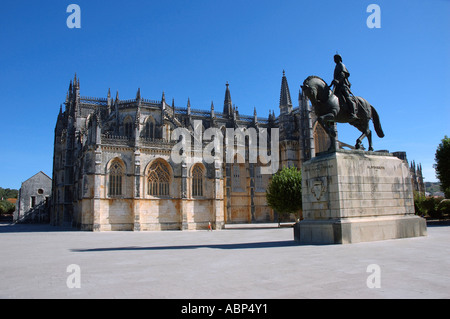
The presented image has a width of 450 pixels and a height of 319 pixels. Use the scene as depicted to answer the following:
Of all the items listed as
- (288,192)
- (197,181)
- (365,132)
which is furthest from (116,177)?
(365,132)

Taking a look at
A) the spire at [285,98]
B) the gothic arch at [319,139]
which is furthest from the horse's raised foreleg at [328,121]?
the spire at [285,98]

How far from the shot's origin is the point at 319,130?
167 feet

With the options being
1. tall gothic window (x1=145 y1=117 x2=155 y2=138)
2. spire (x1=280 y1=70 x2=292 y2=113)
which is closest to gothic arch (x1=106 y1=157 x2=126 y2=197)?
tall gothic window (x1=145 y1=117 x2=155 y2=138)

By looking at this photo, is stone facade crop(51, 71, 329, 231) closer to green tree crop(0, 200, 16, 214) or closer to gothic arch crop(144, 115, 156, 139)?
gothic arch crop(144, 115, 156, 139)

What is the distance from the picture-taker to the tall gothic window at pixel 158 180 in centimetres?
3136

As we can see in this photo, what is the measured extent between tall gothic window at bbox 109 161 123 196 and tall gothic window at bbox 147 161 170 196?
258cm

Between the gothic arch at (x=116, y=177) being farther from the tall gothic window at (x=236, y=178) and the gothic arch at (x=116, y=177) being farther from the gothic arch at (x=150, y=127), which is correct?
the tall gothic window at (x=236, y=178)

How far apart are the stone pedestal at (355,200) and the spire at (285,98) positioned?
141 ft

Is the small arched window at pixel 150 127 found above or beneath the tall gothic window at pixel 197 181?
above

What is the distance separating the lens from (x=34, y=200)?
5650cm

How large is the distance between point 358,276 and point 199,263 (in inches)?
146

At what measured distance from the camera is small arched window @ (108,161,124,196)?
30125mm
